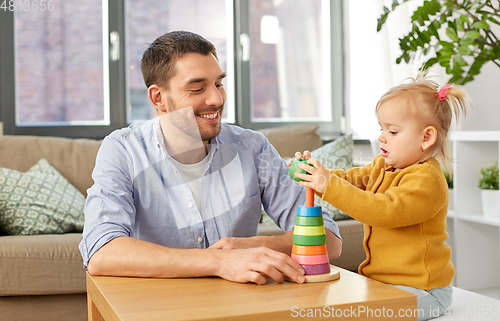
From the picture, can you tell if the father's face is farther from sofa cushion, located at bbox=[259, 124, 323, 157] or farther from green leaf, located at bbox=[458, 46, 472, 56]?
sofa cushion, located at bbox=[259, 124, 323, 157]

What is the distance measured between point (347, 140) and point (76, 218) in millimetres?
1459

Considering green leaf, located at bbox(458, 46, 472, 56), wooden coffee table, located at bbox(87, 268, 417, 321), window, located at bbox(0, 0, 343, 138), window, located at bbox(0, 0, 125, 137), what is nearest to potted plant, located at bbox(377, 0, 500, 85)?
green leaf, located at bbox(458, 46, 472, 56)

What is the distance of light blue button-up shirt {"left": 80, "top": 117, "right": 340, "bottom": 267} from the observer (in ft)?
4.19

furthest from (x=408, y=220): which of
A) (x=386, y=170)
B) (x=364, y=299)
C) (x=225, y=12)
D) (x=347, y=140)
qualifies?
(x=225, y=12)

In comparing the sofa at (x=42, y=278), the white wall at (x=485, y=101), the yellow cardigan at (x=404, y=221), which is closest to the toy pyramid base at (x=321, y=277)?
the yellow cardigan at (x=404, y=221)

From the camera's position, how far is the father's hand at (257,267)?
0.92 metres

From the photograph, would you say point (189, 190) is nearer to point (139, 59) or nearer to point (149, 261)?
point (149, 261)

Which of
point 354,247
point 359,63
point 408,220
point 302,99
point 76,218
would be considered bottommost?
point 354,247

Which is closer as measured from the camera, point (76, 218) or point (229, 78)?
point (76, 218)

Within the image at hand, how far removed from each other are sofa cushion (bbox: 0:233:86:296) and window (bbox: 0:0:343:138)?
3.90 ft

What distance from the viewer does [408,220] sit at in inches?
42.2

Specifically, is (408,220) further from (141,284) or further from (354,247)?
(354,247)

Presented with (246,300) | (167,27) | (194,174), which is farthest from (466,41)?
(167,27)

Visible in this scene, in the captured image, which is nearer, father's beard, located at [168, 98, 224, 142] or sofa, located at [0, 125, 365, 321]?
father's beard, located at [168, 98, 224, 142]
